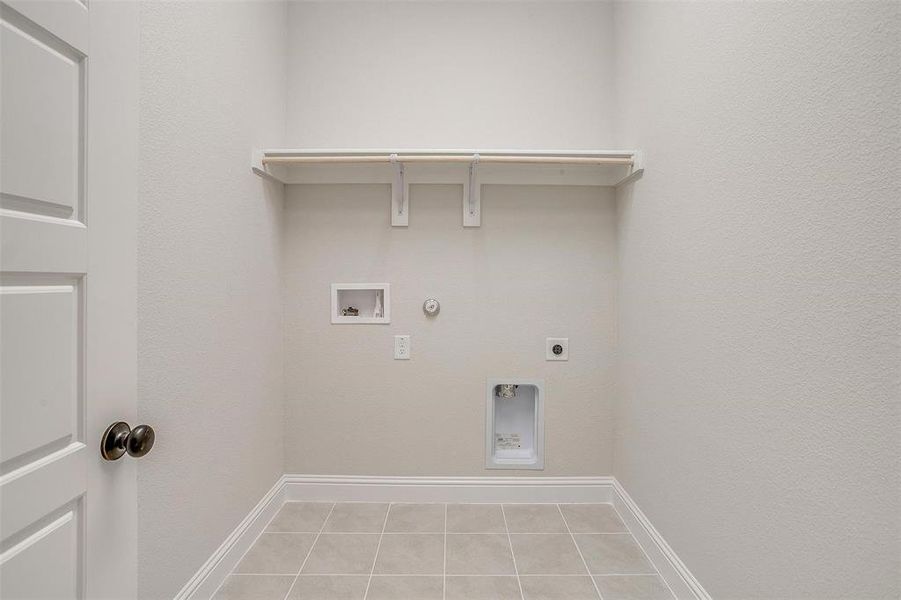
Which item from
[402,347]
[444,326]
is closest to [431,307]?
[444,326]

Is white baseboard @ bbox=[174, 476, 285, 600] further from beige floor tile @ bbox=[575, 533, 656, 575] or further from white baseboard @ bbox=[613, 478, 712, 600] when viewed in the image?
white baseboard @ bbox=[613, 478, 712, 600]

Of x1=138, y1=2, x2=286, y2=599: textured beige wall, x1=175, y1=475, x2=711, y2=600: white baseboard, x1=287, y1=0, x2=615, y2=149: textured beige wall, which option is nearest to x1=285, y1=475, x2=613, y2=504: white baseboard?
x1=175, y1=475, x2=711, y2=600: white baseboard

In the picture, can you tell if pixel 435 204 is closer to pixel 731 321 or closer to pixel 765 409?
pixel 731 321

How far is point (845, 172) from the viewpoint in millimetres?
857

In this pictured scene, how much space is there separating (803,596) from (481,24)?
2.51 metres

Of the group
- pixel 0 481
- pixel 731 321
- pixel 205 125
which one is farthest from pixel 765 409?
pixel 205 125

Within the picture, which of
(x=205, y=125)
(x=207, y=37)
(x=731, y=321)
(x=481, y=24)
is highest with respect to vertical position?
(x=481, y=24)

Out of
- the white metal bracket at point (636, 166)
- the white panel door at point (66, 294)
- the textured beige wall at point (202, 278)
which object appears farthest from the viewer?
the white metal bracket at point (636, 166)

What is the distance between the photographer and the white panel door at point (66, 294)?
2.14 feet

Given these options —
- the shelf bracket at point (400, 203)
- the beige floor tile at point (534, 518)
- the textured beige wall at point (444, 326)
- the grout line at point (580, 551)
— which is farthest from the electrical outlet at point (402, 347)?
the grout line at point (580, 551)

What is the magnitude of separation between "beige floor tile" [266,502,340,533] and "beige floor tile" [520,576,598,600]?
97 centimetres

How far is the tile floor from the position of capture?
1.54m

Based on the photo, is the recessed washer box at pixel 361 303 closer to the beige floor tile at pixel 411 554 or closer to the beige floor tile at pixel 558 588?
the beige floor tile at pixel 411 554

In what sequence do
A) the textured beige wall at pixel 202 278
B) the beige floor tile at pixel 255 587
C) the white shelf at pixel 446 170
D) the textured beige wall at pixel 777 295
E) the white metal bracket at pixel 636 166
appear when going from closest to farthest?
the textured beige wall at pixel 777 295, the textured beige wall at pixel 202 278, the beige floor tile at pixel 255 587, the white metal bracket at pixel 636 166, the white shelf at pixel 446 170
